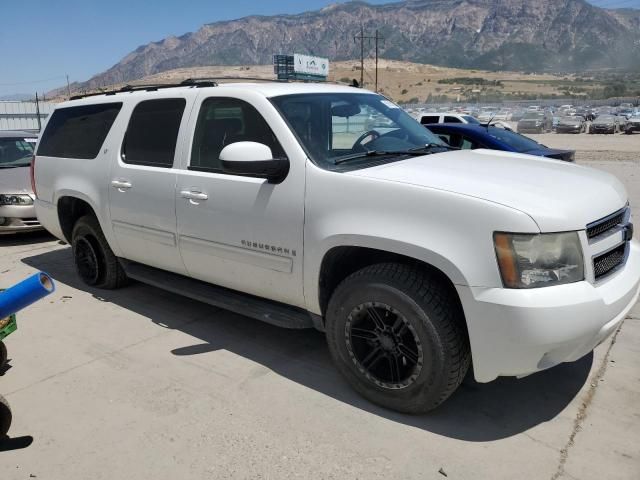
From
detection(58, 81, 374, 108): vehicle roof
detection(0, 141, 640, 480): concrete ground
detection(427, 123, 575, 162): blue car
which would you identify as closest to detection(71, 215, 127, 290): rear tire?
detection(0, 141, 640, 480): concrete ground

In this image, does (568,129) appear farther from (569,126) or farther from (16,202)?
(16,202)

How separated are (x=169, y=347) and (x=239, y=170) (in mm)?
1666

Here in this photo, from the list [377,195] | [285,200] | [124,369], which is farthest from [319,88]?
[124,369]

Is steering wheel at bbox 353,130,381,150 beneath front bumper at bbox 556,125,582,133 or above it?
above

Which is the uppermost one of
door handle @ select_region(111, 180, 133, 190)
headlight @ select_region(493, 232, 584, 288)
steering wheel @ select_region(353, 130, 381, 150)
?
steering wheel @ select_region(353, 130, 381, 150)

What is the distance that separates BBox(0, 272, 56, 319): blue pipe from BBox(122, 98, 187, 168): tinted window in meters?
1.82

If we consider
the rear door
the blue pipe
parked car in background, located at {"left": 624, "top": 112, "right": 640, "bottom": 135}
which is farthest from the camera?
parked car in background, located at {"left": 624, "top": 112, "right": 640, "bottom": 135}

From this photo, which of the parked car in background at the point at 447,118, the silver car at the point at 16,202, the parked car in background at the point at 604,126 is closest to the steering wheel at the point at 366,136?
the silver car at the point at 16,202

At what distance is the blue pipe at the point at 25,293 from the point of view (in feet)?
8.61

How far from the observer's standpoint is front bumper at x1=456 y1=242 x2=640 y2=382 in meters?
2.66

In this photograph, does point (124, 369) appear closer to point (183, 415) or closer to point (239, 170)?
point (183, 415)

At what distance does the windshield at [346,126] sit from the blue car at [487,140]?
4414 millimetres

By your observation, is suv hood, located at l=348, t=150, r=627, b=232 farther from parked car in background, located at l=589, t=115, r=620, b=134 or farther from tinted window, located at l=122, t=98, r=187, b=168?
parked car in background, located at l=589, t=115, r=620, b=134

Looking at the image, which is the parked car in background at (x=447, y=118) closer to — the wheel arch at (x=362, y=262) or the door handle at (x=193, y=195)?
the door handle at (x=193, y=195)
